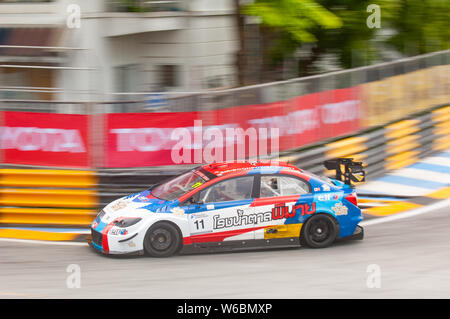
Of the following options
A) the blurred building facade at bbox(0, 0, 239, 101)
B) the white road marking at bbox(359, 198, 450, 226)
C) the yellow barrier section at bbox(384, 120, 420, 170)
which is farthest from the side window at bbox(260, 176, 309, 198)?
the blurred building facade at bbox(0, 0, 239, 101)

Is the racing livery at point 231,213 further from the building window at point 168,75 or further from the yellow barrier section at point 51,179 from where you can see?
the building window at point 168,75

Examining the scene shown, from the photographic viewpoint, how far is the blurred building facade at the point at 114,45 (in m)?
17.6

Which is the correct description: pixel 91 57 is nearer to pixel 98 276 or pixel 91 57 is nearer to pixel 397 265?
pixel 98 276

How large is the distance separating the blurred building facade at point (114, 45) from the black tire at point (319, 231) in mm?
6342

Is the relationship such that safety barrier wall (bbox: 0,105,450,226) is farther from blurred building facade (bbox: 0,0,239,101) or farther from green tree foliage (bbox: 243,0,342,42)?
green tree foliage (bbox: 243,0,342,42)

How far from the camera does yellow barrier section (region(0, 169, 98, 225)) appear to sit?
42.9 feet

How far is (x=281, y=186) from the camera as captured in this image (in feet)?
38.3

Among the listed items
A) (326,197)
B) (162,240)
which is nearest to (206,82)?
(326,197)

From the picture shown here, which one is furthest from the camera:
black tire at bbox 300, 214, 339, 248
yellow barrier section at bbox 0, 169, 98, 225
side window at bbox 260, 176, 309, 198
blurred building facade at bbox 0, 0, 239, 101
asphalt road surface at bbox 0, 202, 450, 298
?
blurred building facade at bbox 0, 0, 239, 101

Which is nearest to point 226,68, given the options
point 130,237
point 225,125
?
point 225,125

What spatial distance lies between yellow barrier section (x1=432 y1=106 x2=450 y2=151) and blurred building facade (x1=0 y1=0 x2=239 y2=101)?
217 inches

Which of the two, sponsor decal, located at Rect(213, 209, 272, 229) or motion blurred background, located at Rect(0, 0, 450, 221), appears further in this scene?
motion blurred background, located at Rect(0, 0, 450, 221)

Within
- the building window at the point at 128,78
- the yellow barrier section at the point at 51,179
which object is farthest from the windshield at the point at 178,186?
the building window at the point at 128,78

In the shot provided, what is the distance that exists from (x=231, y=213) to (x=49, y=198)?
3.78 meters
